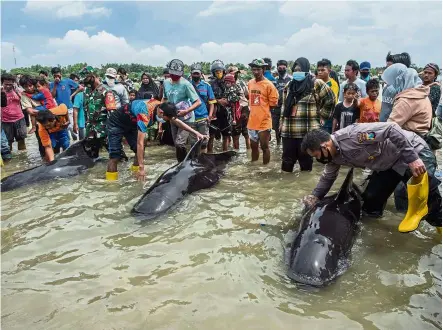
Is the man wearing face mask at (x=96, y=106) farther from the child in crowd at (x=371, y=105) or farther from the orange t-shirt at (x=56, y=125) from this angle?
the child in crowd at (x=371, y=105)

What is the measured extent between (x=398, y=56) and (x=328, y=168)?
3.38 m

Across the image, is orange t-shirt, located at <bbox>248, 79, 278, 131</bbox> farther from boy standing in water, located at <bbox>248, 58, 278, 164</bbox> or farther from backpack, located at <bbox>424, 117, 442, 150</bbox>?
backpack, located at <bbox>424, 117, 442, 150</bbox>

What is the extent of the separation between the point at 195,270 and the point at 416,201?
2.35m

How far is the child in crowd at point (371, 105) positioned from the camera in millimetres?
6676

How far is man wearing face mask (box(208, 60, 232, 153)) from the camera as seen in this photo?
887 centimetres

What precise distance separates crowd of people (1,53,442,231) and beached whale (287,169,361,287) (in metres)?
0.32

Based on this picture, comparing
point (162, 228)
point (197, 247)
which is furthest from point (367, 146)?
point (162, 228)

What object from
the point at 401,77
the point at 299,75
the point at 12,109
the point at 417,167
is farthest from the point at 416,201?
the point at 12,109

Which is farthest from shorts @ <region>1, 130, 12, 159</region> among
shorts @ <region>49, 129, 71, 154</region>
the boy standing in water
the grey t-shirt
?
the grey t-shirt

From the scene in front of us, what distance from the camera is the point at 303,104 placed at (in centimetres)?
637

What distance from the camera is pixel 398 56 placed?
258 inches

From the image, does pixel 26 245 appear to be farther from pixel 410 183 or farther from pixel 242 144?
pixel 242 144

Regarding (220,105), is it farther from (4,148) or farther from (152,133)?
(4,148)

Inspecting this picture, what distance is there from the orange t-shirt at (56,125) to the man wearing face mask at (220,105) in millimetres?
3216
